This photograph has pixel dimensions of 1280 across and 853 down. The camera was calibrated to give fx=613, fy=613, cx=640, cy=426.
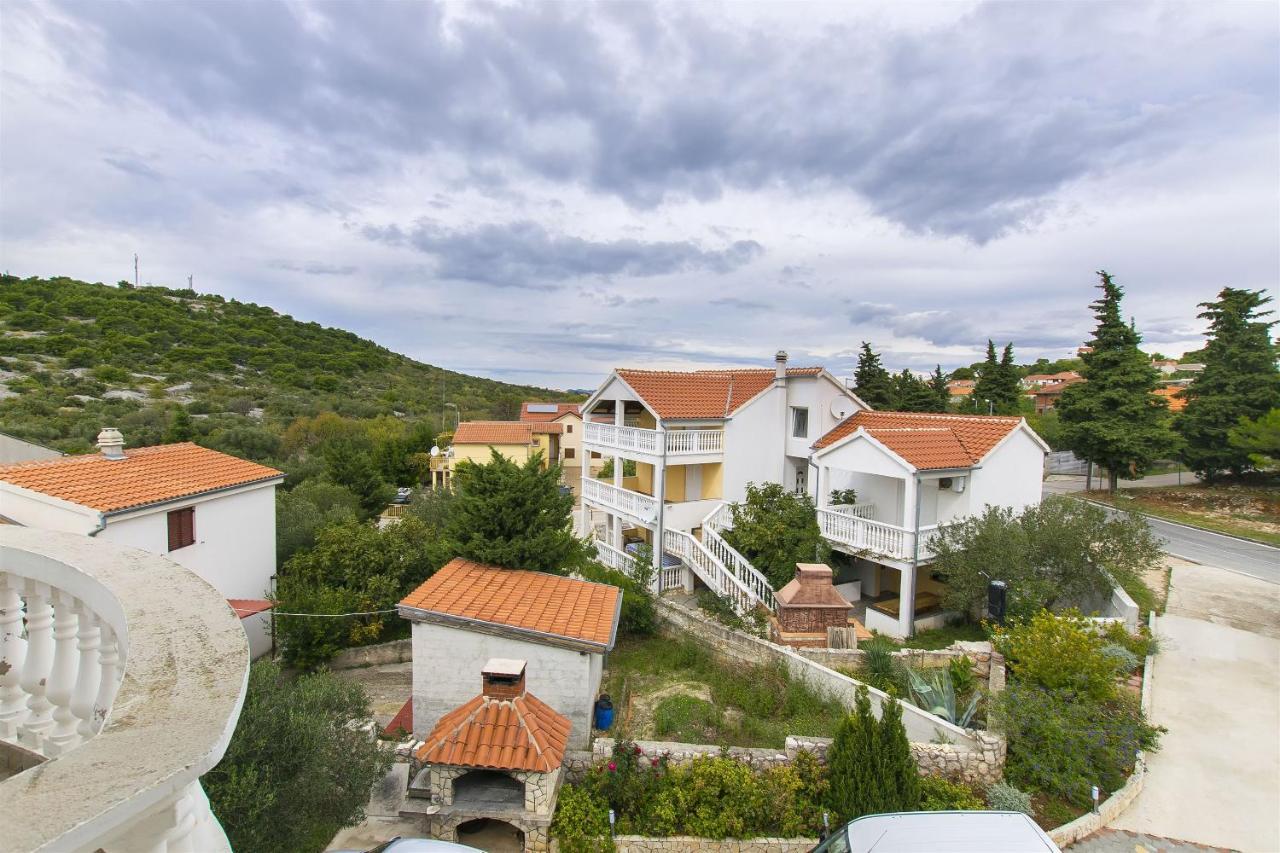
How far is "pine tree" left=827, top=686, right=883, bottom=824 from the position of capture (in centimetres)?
834

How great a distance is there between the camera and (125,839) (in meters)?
1.72

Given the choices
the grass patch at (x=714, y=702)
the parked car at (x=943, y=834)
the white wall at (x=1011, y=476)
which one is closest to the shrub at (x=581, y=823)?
the grass patch at (x=714, y=702)

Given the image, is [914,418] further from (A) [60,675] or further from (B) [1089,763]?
(A) [60,675]

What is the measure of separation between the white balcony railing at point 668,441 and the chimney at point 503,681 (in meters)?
10.7

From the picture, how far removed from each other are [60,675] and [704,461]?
57.8ft

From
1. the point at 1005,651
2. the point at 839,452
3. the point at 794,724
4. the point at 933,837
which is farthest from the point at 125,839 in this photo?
the point at 839,452

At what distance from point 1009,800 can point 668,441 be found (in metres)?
12.3

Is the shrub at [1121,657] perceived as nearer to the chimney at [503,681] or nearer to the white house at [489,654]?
the white house at [489,654]

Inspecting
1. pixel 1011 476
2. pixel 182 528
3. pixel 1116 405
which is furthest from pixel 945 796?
pixel 1116 405

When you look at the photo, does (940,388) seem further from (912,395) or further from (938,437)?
(938,437)

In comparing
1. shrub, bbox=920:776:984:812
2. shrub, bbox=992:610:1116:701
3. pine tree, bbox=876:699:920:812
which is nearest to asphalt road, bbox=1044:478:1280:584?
shrub, bbox=992:610:1116:701

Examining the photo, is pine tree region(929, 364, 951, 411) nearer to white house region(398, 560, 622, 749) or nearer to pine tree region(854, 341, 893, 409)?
pine tree region(854, 341, 893, 409)

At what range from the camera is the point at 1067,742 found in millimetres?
9164

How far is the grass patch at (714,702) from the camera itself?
1085 centimetres
